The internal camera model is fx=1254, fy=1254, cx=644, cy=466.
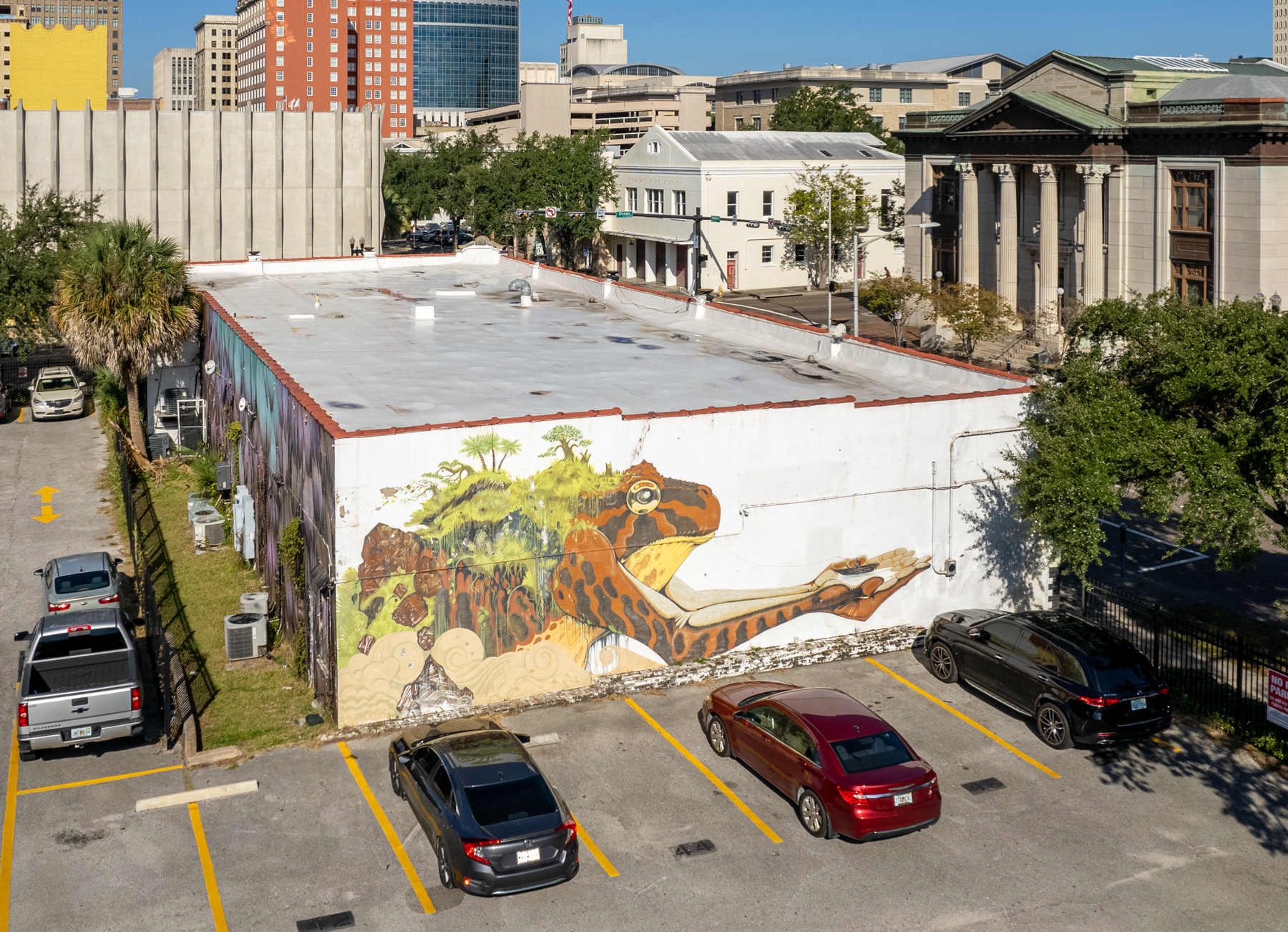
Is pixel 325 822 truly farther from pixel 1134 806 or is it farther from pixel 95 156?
pixel 95 156

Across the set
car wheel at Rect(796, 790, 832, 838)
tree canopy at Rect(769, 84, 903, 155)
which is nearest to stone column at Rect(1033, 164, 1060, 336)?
car wheel at Rect(796, 790, 832, 838)

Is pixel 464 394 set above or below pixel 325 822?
above

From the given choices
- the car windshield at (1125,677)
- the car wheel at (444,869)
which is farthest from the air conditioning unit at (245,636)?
the car windshield at (1125,677)

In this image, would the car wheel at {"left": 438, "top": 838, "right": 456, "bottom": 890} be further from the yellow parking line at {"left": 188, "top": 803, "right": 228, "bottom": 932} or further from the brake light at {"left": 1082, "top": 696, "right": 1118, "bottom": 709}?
the brake light at {"left": 1082, "top": 696, "right": 1118, "bottom": 709}

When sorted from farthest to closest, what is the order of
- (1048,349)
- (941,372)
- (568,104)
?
(568,104), (1048,349), (941,372)

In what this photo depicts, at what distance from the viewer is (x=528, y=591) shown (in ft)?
70.1

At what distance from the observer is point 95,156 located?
73125mm

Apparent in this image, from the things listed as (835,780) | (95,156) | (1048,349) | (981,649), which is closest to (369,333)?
(981,649)

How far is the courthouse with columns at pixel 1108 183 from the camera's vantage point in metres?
50.2

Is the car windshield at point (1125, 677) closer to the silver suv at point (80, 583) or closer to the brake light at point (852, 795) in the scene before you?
the brake light at point (852, 795)

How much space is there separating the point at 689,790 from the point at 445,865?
4.22 meters

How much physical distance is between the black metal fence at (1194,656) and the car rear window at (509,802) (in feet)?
39.2

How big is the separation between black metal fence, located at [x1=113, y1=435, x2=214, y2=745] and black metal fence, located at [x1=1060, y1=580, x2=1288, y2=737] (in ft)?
52.9

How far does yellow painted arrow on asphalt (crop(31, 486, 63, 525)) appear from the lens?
33.8m
